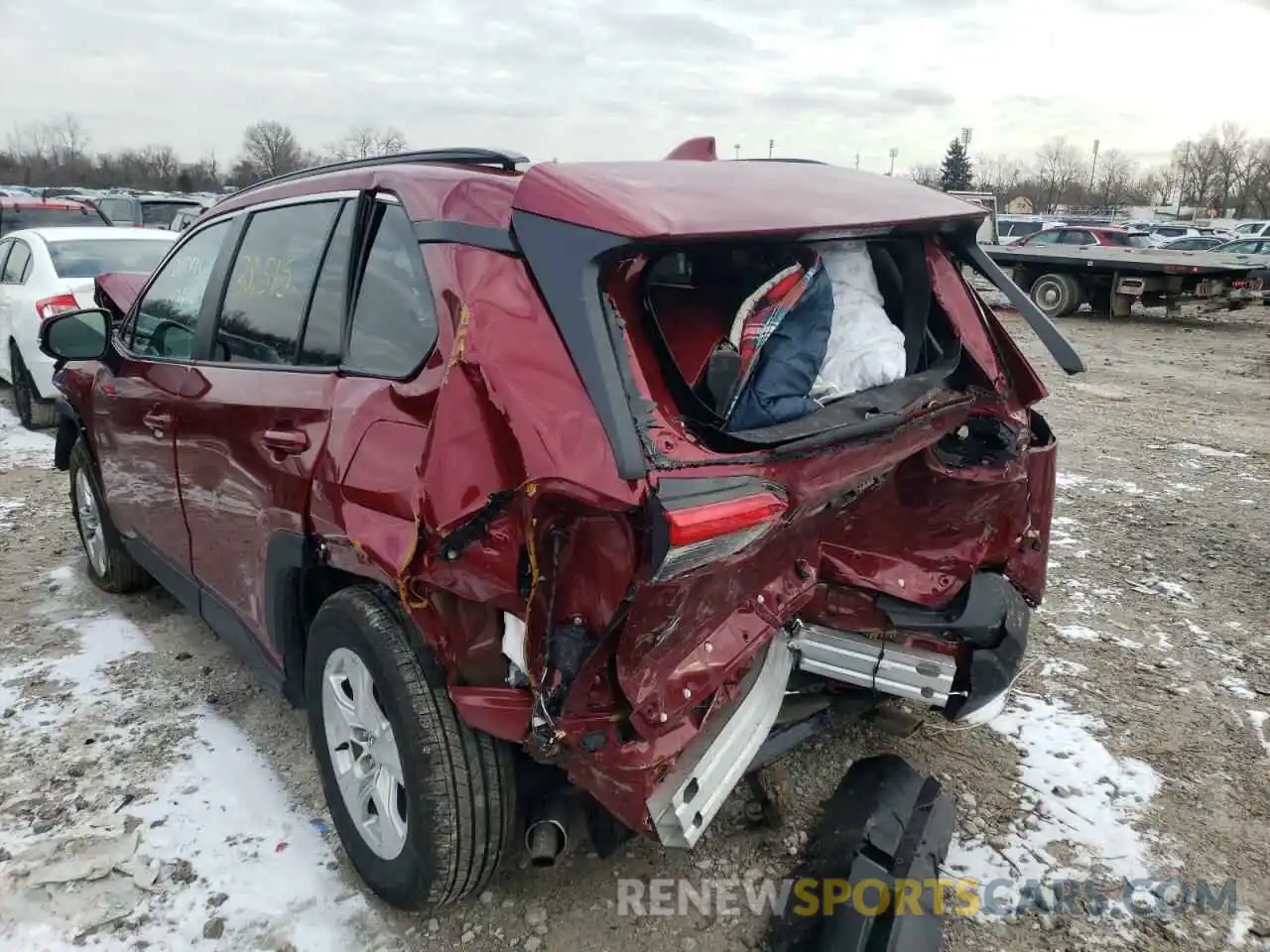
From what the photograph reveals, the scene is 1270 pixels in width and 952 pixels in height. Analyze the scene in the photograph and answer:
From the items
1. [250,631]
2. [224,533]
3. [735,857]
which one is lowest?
[735,857]

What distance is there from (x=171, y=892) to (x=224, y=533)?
1.08m

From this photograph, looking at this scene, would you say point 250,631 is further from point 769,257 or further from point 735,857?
point 769,257

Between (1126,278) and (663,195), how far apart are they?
1610cm

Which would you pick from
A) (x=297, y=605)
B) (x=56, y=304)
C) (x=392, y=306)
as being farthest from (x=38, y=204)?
(x=392, y=306)

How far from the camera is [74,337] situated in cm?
378

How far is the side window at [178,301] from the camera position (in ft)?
11.0

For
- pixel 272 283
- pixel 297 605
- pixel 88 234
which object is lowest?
pixel 297 605

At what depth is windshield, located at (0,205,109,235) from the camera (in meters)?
12.9

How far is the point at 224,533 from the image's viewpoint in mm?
3039

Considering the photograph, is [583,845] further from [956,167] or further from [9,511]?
[956,167]

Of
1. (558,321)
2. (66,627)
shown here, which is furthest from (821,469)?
(66,627)

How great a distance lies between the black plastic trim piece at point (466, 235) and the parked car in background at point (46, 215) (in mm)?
12638

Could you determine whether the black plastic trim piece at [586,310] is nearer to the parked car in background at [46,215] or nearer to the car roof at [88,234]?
the car roof at [88,234]

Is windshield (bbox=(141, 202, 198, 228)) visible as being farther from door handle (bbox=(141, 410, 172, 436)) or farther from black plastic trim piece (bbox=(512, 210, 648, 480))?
black plastic trim piece (bbox=(512, 210, 648, 480))
